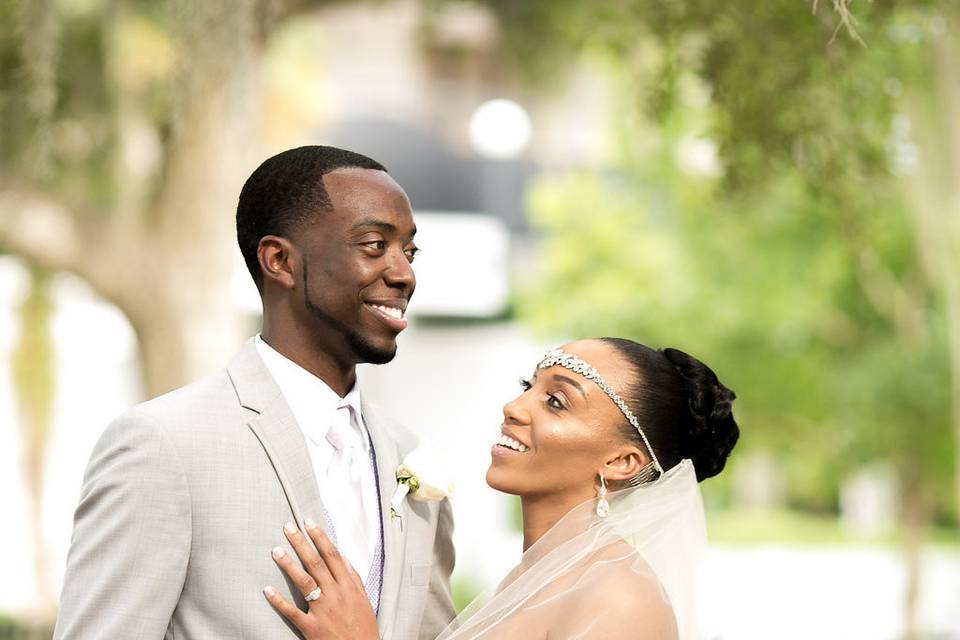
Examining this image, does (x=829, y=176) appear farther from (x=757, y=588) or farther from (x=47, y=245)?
(x=757, y=588)

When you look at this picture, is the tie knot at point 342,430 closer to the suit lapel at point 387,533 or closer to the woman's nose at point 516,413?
the suit lapel at point 387,533

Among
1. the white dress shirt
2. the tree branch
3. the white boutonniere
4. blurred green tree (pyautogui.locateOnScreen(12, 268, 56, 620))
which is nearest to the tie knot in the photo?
the white dress shirt

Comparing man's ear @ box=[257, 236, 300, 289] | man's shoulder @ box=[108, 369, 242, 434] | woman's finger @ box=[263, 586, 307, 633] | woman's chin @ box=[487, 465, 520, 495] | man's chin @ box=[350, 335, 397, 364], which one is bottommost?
woman's finger @ box=[263, 586, 307, 633]

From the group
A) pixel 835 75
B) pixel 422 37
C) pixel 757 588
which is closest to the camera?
pixel 835 75

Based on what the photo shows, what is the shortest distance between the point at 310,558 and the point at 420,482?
353mm

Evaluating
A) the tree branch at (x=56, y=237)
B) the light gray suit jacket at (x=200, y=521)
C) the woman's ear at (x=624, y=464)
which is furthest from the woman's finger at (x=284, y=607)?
the tree branch at (x=56, y=237)

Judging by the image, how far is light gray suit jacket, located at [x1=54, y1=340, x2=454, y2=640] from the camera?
88.0 inches

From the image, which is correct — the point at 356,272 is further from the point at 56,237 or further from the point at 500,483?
the point at 56,237

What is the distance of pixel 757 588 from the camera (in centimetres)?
1878

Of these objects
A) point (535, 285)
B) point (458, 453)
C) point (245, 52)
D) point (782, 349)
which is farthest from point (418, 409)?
point (245, 52)

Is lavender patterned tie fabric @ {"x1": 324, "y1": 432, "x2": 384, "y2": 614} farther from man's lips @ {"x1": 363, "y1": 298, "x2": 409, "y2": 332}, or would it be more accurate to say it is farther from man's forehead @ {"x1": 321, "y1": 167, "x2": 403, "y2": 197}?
man's forehead @ {"x1": 321, "y1": 167, "x2": 403, "y2": 197}

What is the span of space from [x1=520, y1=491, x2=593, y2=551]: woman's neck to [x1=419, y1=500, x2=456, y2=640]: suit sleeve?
0.65 feet

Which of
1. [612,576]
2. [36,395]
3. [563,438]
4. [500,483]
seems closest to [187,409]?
[500,483]

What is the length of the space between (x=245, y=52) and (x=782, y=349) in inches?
379
